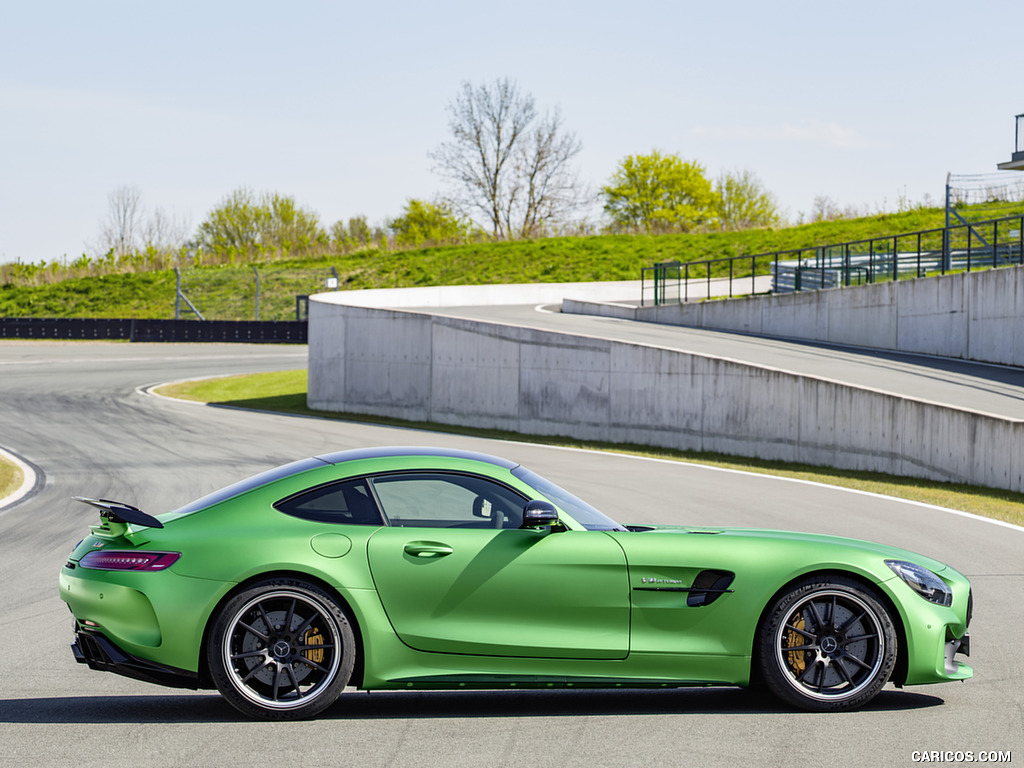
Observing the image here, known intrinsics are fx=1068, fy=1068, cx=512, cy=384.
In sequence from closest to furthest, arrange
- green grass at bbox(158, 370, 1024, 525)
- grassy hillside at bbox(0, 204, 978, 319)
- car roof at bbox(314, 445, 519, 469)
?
car roof at bbox(314, 445, 519, 469), green grass at bbox(158, 370, 1024, 525), grassy hillside at bbox(0, 204, 978, 319)

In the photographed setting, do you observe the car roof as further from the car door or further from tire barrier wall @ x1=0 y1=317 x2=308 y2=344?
tire barrier wall @ x1=0 y1=317 x2=308 y2=344

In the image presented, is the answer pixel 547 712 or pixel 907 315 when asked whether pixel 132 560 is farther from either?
pixel 907 315

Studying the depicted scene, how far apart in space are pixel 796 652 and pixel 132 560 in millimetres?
3393

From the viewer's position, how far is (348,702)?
5.82 meters

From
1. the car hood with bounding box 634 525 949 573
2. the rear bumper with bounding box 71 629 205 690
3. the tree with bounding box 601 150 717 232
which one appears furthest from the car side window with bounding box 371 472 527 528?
the tree with bounding box 601 150 717 232

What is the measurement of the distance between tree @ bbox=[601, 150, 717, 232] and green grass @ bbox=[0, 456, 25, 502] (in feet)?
245

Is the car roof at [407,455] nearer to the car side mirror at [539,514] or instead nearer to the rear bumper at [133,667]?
the car side mirror at [539,514]

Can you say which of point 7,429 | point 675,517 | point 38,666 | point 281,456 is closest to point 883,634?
Result: point 38,666

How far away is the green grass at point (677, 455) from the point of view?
1512 centimetres

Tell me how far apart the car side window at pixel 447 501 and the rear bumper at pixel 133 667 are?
4.19 ft

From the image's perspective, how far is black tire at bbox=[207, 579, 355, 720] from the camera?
17.3ft

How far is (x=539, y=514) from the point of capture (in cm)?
529

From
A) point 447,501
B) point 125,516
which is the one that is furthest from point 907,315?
point 125,516

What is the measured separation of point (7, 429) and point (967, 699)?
23.5 m
